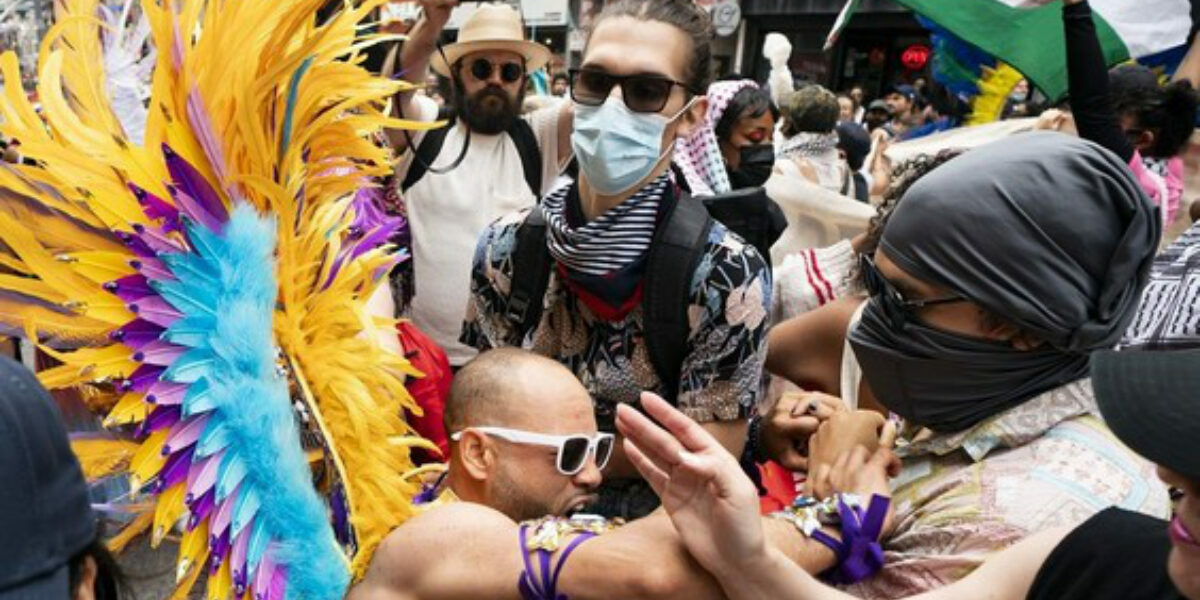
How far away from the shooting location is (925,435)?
184cm

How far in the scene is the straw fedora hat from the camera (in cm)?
406

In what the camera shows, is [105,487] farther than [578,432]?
No

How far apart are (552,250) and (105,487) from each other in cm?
104

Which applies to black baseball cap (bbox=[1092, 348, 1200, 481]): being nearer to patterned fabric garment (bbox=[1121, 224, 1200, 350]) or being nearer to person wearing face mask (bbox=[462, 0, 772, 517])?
person wearing face mask (bbox=[462, 0, 772, 517])

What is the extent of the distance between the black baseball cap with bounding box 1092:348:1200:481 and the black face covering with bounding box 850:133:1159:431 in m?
0.34

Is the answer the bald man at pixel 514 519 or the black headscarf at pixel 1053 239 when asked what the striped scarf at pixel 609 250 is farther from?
the black headscarf at pixel 1053 239

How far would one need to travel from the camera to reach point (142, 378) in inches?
60.6

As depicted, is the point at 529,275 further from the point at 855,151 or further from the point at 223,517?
the point at 855,151

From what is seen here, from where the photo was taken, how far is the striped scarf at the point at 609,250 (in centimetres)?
213

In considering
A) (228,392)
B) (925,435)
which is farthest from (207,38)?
(925,435)

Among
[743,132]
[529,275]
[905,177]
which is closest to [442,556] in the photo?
[529,275]

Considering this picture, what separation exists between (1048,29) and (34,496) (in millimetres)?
3760

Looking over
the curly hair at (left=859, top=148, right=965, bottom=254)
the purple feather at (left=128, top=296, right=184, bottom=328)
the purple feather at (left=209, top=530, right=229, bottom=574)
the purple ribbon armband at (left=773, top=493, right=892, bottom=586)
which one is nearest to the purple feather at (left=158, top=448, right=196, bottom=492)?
the purple feather at (left=209, top=530, right=229, bottom=574)

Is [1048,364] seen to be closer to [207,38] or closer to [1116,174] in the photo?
[1116,174]
